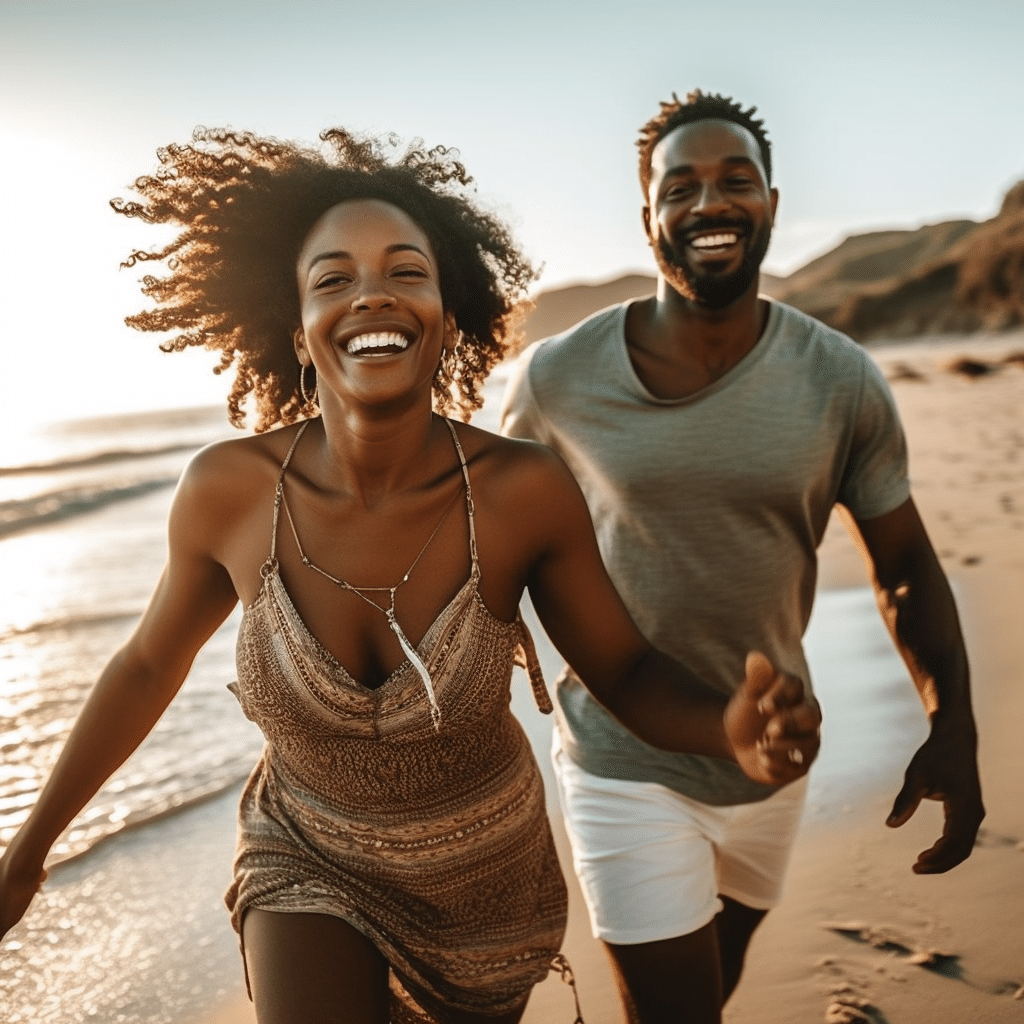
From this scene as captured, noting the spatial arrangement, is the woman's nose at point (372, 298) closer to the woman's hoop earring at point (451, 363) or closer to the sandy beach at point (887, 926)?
the woman's hoop earring at point (451, 363)

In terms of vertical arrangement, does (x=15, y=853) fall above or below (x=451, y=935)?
above

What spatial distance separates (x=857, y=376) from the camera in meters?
3.22

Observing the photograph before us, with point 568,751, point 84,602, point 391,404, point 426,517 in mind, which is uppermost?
point 391,404

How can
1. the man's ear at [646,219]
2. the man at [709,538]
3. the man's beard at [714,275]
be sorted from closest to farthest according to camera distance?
the man at [709,538] → the man's beard at [714,275] → the man's ear at [646,219]

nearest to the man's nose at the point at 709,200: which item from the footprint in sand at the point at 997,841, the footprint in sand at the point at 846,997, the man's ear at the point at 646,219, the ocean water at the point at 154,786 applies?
the man's ear at the point at 646,219

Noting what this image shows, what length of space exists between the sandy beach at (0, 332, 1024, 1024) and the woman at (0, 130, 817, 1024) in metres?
1.32

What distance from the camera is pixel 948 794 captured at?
2844 mm

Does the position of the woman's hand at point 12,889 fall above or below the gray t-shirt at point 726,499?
below

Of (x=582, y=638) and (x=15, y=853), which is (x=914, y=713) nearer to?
(x=582, y=638)

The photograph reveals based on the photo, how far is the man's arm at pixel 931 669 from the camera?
9.23ft

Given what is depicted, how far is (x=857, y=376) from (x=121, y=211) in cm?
195

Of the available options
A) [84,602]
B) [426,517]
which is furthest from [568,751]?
[84,602]

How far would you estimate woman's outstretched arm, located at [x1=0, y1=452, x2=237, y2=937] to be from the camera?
277 cm

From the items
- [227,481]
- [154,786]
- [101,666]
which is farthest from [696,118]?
[101,666]
